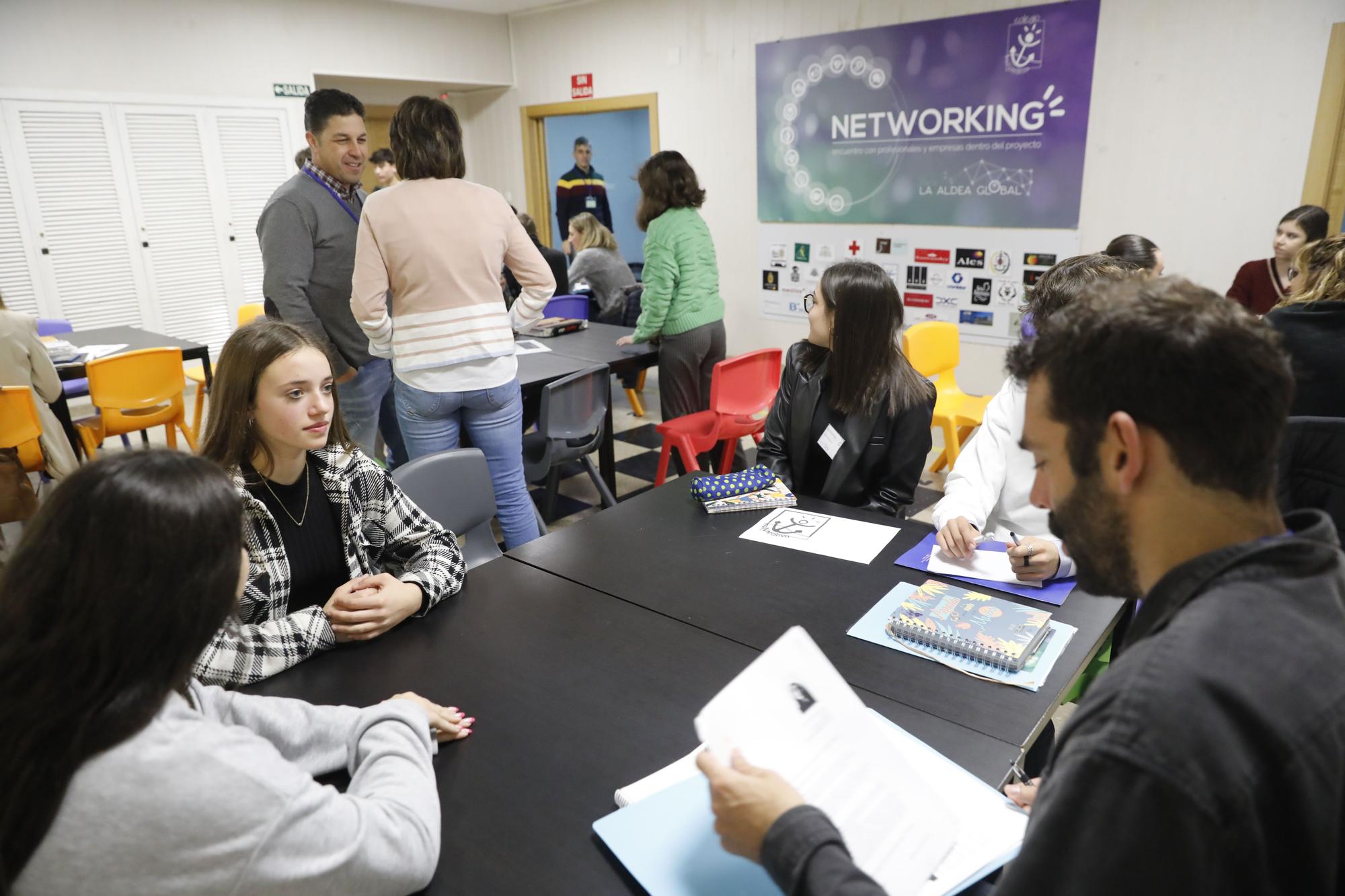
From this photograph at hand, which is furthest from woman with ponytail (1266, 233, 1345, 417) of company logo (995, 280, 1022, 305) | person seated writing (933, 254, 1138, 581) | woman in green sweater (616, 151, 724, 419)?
company logo (995, 280, 1022, 305)

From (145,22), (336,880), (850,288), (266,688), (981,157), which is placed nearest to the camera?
(336,880)

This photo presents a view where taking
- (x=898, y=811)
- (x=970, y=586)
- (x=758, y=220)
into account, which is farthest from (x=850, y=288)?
(x=758, y=220)

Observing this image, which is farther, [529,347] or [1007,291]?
[1007,291]

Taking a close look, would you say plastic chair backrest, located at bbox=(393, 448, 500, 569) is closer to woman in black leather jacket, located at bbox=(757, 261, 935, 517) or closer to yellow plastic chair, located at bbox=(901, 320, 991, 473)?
woman in black leather jacket, located at bbox=(757, 261, 935, 517)

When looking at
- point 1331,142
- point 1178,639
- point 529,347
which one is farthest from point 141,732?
point 1331,142

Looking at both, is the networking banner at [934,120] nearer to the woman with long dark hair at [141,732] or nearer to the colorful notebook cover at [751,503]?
the colorful notebook cover at [751,503]

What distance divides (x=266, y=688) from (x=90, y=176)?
5.72 m

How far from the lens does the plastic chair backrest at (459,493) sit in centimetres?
192

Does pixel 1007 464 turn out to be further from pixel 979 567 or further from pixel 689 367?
pixel 689 367

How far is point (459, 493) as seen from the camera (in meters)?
2.02

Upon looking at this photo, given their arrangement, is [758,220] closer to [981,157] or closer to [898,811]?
[981,157]

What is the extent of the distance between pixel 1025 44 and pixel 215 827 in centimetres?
494

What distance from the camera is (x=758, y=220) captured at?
5867mm

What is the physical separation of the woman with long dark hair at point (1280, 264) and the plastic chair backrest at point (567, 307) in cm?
329
